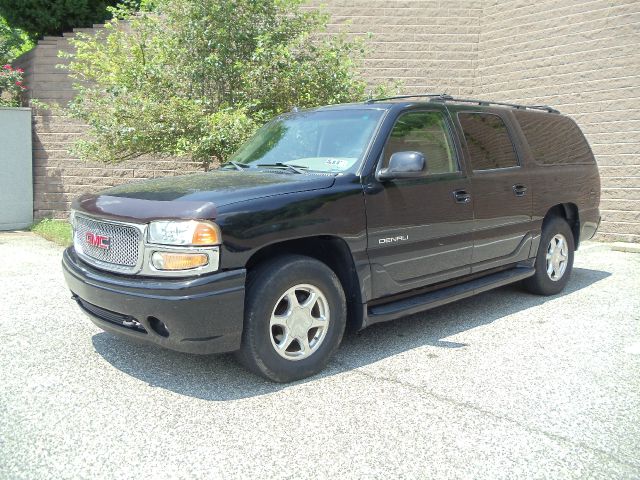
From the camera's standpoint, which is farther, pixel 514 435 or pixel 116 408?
pixel 116 408

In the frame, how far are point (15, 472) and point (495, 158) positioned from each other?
4.35 m

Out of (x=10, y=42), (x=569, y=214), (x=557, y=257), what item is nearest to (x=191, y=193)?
(x=557, y=257)

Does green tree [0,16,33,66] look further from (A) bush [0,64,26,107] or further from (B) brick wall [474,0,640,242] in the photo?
(B) brick wall [474,0,640,242]

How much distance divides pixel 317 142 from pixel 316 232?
3.53 feet

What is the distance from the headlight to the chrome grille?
18 centimetres

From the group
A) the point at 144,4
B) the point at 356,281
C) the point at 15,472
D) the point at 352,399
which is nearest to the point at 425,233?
the point at 356,281

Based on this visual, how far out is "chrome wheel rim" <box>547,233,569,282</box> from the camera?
A: 6.08 metres

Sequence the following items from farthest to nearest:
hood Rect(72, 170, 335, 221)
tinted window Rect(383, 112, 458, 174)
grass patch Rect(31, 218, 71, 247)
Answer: grass patch Rect(31, 218, 71, 247) < tinted window Rect(383, 112, 458, 174) < hood Rect(72, 170, 335, 221)

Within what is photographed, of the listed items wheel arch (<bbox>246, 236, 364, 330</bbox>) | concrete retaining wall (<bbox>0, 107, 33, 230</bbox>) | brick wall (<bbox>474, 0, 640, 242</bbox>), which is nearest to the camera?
wheel arch (<bbox>246, 236, 364, 330</bbox>)

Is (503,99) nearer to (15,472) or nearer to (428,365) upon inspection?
(428,365)

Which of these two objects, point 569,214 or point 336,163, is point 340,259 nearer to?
point 336,163

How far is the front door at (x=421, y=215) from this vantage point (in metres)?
4.23

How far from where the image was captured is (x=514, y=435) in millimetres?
3141

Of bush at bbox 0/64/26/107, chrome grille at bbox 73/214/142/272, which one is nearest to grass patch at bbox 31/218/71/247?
bush at bbox 0/64/26/107
